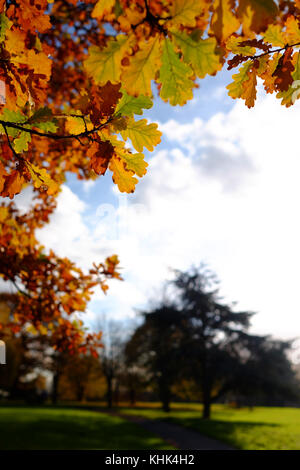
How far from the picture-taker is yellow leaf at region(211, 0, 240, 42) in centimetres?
93

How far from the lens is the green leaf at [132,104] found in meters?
1.14

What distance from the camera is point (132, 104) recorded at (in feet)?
3.78

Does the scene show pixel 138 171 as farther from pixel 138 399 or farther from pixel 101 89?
pixel 138 399

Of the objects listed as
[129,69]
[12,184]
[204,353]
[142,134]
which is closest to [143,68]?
[129,69]

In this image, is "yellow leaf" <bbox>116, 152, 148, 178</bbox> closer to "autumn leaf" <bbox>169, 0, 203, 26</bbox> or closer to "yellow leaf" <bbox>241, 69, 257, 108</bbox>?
"autumn leaf" <bbox>169, 0, 203, 26</bbox>

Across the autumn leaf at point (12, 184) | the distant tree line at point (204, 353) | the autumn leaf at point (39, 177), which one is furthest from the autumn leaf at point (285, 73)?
the distant tree line at point (204, 353)

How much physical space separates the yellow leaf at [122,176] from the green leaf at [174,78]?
33 centimetres

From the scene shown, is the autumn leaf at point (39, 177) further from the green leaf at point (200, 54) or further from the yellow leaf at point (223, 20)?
the yellow leaf at point (223, 20)

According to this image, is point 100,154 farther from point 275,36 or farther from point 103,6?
point 275,36

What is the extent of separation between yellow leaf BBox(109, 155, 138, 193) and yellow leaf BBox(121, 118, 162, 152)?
0.33 ft

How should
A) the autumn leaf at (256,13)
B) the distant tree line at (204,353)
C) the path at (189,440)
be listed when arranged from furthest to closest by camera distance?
the distant tree line at (204,353), the path at (189,440), the autumn leaf at (256,13)

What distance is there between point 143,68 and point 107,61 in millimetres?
125

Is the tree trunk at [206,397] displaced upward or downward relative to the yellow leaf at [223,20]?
downward
